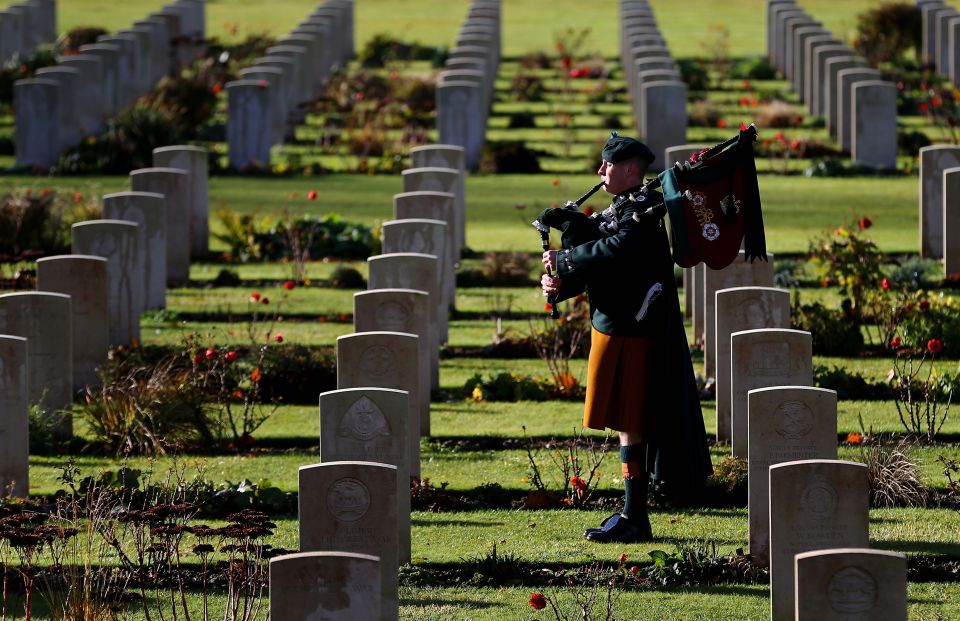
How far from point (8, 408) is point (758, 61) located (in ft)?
82.3

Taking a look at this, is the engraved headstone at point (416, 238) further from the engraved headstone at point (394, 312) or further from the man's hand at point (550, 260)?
the man's hand at point (550, 260)

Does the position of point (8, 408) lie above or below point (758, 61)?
below

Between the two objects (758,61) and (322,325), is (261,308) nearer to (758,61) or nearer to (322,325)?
(322,325)

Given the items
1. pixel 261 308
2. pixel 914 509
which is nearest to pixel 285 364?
pixel 261 308

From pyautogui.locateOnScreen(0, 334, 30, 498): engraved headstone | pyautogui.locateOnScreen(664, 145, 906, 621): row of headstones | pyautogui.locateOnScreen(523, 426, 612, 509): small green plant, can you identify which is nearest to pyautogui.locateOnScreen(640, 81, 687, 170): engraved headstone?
pyautogui.locateOnScreen(664, 145, 906, 621): row of headstones

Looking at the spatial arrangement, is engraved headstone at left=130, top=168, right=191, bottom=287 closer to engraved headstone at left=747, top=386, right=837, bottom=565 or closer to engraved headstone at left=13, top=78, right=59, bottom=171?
engraved headstone at left=13, top=78, right=59, bottom=171

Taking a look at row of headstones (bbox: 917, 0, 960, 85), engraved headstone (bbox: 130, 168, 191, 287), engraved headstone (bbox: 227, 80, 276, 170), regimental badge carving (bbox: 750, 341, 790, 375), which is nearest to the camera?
regimental badge carving (bbox: 750, 341, 790, 375)

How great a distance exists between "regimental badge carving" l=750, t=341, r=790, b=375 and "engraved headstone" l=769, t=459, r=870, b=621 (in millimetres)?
2733

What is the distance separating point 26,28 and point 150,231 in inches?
849

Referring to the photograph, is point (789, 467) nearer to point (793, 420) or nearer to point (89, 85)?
point (793, 420)

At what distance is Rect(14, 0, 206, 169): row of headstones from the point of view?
25.9m

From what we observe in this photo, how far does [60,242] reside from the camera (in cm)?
1919

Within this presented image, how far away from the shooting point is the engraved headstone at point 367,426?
10172 mm

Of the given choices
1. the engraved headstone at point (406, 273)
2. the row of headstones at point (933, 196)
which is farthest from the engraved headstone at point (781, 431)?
the row of headstones at point (933, 196)
